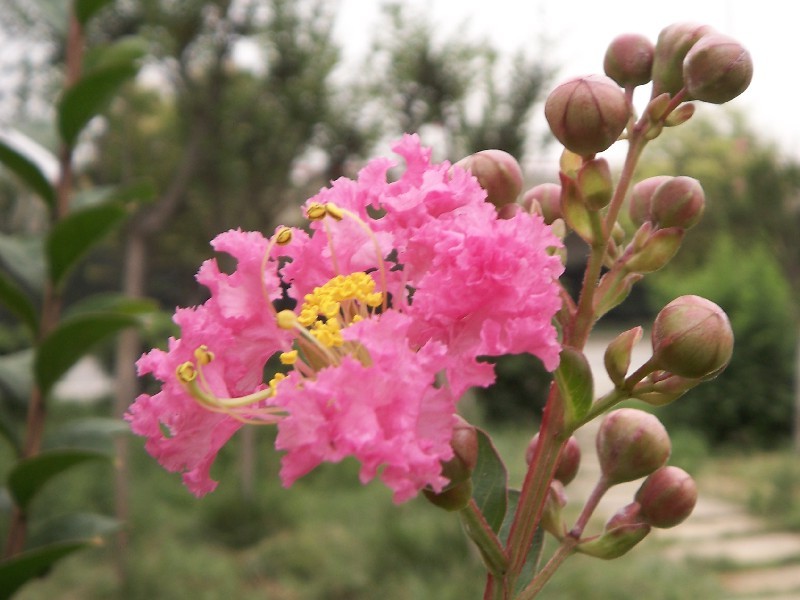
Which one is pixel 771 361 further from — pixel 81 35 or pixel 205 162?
pixel 81 35

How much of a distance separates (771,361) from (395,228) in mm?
7850

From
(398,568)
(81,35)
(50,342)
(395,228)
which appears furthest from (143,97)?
(395,228)

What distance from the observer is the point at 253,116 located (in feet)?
18.7

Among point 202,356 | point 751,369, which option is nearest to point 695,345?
point 202,356

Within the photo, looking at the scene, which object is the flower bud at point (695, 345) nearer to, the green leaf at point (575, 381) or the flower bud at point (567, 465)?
Result: the green leaf at point (575, 381)

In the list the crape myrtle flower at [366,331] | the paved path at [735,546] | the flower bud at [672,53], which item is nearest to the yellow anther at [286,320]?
the crape myrtle flower at [366,331]

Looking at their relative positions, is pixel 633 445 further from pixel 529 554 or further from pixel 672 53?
pixel 672 53

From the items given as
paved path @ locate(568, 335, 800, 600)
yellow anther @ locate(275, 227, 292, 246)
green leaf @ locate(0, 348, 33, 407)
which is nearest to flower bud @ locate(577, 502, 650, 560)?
yellow anther @ locate(275, 227, 292, 246)

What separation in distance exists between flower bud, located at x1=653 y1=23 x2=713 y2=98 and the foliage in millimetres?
6983

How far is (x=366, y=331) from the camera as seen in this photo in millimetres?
661

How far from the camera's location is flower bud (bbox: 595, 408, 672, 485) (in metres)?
0.92

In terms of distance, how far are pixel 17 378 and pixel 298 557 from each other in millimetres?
3029

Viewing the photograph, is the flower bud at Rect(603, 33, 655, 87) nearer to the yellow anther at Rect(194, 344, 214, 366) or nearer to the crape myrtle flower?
the crape myrtle flower

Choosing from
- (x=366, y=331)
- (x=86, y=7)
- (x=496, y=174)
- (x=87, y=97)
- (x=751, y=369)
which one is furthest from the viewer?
(x=751, y=369)
